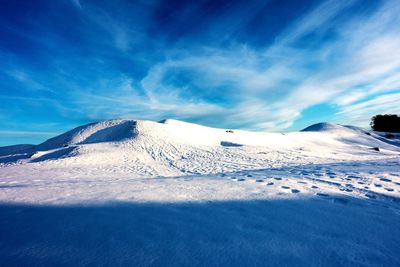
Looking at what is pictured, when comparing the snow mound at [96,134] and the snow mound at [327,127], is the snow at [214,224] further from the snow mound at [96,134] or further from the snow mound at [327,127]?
the snow mound at [327,127]

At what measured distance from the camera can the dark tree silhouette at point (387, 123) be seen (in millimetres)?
48344

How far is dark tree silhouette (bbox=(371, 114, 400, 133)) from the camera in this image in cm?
4834

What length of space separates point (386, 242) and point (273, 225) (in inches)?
45.2

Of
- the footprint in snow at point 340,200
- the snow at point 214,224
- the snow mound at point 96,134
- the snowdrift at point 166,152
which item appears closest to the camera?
the snow at point 214,224

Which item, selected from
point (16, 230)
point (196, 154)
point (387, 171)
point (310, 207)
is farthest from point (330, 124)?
point (16, 230)

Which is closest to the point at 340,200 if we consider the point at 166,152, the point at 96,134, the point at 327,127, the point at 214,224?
the point at 214,224

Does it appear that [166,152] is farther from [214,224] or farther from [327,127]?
[327,127]

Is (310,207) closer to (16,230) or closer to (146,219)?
(146,219)

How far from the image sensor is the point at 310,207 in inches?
130

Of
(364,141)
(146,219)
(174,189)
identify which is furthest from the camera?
(364,141)

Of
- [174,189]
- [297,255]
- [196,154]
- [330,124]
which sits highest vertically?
[330,124]

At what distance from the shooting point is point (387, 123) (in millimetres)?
49406

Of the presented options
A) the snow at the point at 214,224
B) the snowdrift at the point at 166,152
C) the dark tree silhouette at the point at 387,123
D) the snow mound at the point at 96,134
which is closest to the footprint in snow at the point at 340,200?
→ the snow at the point at 214,224

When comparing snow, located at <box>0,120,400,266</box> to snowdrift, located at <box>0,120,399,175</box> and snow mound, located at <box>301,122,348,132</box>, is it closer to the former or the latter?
snowdrift, located at <box>0,120,399,175</box>
